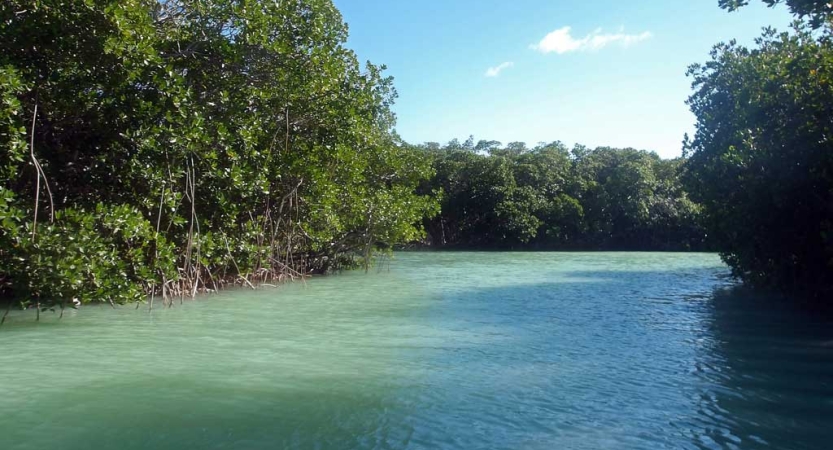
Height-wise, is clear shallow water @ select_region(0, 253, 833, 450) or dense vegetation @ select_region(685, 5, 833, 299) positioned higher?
dense vegetation @ select_region(685, 5, 833, 299)

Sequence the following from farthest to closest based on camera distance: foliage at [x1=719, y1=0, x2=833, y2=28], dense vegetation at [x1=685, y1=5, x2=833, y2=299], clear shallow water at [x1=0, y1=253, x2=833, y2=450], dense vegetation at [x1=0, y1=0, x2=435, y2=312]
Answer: dense vegetation at [x1=685, y1=5, x2=833, y2=299] < dense vegetation at [x1=0, y1=0, x2=435, y2=312] < foliage at [x1=719, y1=0, x2=833, y2=28] < clear shallow water at [x1=0, y1=253, x2=833, y2=450]

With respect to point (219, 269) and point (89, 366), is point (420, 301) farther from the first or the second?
point (89, 366)

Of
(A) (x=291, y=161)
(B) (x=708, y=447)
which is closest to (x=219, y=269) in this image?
(A) (x=291, y=161)

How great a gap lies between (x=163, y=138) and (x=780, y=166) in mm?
9476

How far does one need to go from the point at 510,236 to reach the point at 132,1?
27482 millimetres

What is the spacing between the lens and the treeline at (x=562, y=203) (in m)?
34.6

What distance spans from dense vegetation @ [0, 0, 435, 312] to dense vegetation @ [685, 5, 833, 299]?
714 centimetres

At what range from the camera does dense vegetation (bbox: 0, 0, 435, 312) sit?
8.20 meters

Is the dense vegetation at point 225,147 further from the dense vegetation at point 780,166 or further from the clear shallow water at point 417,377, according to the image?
the clear shallow water at point 417,377

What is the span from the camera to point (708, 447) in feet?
14.3

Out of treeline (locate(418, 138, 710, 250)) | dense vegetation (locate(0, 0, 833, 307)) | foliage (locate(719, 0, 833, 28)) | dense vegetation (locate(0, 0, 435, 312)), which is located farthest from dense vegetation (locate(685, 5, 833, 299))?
treeline (locate(418, 138, 710, 250))

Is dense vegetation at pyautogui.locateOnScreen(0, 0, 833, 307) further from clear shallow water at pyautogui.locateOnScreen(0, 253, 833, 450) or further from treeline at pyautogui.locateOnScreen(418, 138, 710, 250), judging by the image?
treeline at pyautogui.locateOnScreen(418, 138, 710, 250)

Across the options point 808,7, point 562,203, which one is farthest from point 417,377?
point 562,203

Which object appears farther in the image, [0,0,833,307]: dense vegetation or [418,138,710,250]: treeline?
[418,138,710,250]: treeline
